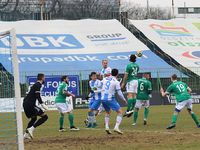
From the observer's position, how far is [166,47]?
5425 cm

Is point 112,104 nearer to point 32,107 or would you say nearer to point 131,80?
point 32,107

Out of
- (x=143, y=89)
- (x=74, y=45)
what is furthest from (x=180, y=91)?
(x=74, y=45)

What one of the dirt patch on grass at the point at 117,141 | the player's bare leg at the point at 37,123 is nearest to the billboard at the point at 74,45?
the player's bare leg at the point at 37,123

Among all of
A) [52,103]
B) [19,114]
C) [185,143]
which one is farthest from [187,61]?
[19,114]

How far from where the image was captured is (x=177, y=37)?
57469 mm

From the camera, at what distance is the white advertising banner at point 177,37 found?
52750 millimetres

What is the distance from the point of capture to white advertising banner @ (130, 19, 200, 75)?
52750mm

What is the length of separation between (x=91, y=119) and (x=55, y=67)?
2675 cm

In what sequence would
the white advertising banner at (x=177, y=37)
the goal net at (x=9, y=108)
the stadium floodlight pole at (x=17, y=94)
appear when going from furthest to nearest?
the white advertising banner at (x=177, y=37) → the goal net at (x=9, y=108) → the stadium floodlight pole at (x=17, y=94)

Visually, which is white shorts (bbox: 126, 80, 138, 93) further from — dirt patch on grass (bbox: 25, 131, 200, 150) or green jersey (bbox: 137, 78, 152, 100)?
dirt patch on grass (bbox: 25, 131, 200, 150)

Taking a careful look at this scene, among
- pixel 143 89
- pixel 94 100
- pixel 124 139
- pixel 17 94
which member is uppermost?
pixel 17 94

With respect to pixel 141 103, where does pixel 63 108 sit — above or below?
above

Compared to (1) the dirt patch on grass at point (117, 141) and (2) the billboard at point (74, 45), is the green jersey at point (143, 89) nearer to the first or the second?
(1) the dirt patch on grass at point (117, 141)

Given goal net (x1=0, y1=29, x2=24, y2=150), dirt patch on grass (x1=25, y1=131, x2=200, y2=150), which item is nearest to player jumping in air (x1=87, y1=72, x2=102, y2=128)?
dirt patch on grass (x1=25, y1=131, x2=200, y2=150)
